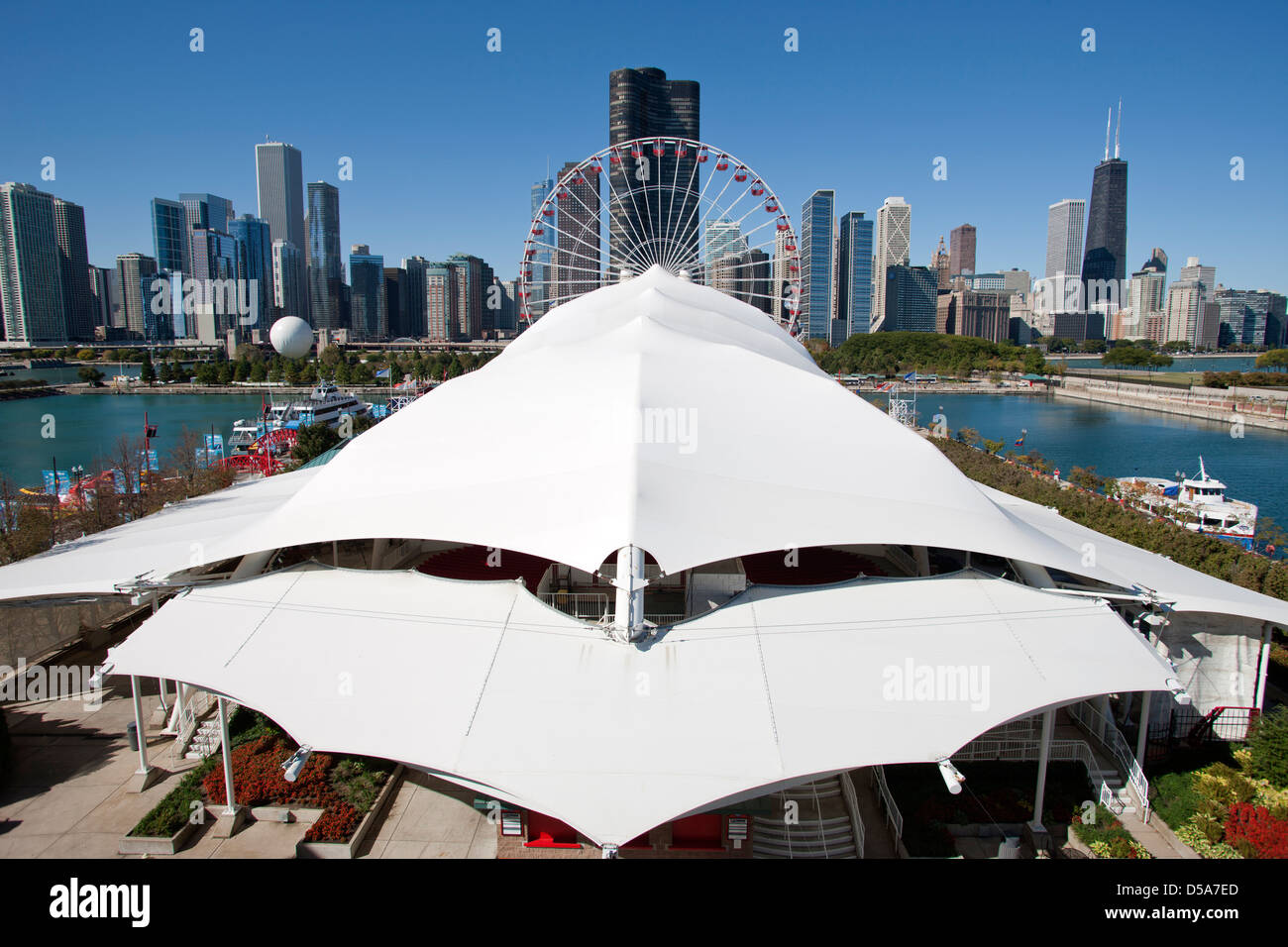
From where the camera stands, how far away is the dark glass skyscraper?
15188 cm

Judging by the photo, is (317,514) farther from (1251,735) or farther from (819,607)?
(1251,735)

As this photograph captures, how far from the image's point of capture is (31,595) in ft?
39.5

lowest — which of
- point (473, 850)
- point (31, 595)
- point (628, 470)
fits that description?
point (473, 850)

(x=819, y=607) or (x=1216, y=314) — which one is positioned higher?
(x=1216, y=314)

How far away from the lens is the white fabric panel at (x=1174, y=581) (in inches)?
431

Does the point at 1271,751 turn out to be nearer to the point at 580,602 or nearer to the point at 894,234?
the point at 580,602


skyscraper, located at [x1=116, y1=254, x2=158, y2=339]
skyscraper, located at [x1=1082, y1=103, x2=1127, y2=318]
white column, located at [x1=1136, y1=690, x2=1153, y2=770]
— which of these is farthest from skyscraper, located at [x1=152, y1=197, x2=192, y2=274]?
skyscraper, located at [x1=1082, y1=103, x2=1127, y2=318]

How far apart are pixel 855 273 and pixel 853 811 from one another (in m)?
162

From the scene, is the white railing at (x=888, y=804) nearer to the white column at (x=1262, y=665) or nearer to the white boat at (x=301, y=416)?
the white column at (x=1262, y=665)

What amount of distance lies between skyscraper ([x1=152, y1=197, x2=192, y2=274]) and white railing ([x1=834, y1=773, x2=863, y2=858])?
508ft

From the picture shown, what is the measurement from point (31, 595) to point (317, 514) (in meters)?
5.26
